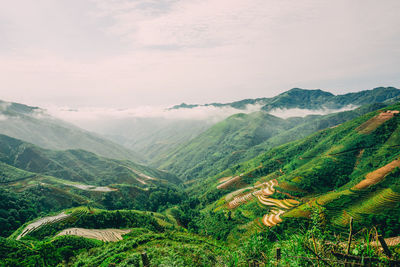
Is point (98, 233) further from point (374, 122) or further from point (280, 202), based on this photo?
point (374, 122)

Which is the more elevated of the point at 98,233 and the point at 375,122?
the point at 375,122

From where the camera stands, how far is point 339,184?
10094 cm

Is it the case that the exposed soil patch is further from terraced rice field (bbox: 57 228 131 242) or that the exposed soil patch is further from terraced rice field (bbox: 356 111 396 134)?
terraced rice field (bbox: 57 228 131 242)

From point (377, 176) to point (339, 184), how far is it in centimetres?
1886

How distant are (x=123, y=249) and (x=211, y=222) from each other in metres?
68.0

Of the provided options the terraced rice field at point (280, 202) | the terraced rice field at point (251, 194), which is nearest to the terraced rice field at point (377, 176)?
the terraced rice field at point (280, 202)

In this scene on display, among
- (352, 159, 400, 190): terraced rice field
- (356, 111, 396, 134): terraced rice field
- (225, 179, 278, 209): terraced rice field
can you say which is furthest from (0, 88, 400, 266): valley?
(225, 179, 278, 209): terraced rice field

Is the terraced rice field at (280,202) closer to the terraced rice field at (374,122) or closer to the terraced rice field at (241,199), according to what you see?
the terraced rice field at (241,199)

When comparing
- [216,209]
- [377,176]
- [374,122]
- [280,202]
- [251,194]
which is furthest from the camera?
[374,122]

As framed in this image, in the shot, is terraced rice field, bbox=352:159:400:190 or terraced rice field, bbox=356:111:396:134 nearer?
terraced rice field, bbox=352:159:400:190

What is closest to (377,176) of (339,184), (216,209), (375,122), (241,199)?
(339,184)

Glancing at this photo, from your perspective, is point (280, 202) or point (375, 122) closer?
point (280, 202)

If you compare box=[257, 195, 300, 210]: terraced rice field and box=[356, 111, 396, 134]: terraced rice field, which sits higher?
box=[356, 111, 396, 134]: terraced rice field

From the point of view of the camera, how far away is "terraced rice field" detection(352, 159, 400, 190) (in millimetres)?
82188
